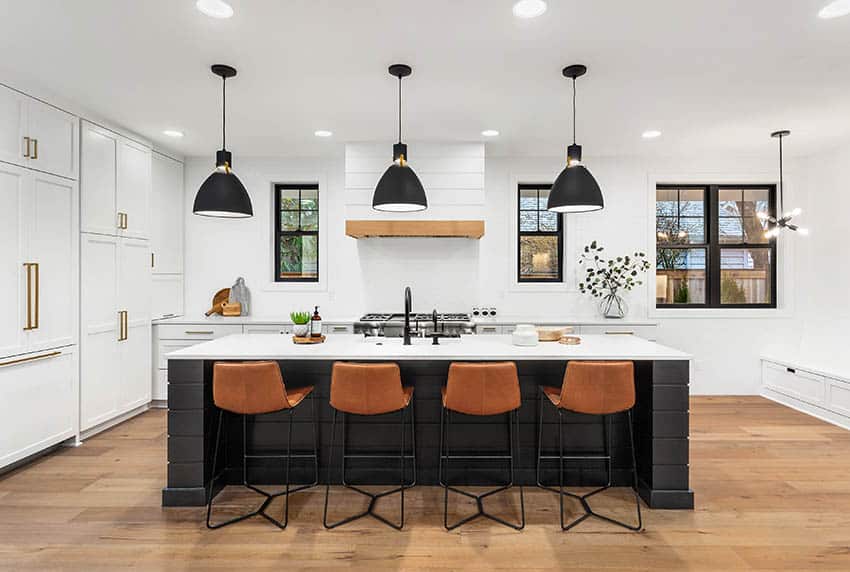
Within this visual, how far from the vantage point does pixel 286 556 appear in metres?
2.52

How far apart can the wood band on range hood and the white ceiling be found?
82 centimetres

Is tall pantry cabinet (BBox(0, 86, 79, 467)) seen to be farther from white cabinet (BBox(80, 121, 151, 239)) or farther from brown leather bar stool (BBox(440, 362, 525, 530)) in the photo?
brown leather bar stool (BBox(440, 362, 525, 530))

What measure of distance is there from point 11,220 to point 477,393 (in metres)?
3.34

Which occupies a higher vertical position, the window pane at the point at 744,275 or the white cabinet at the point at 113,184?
the white cabinet at the point at 113,184

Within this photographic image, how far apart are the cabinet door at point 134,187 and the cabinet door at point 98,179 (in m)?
0.10

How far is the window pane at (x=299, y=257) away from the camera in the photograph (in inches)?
235

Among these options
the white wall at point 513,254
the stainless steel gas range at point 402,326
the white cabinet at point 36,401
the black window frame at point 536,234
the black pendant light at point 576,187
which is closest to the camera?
the black pendant light at point 576,187

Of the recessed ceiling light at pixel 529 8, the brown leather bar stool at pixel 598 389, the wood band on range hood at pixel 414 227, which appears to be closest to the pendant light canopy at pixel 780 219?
the wood band on range hood at pixel 414 227

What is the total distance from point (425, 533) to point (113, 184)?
3.98m

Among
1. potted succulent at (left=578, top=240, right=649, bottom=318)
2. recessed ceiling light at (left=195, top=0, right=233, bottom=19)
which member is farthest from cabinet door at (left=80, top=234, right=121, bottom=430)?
potted succulent at (left=578, top=240, right=649, bottom=318)

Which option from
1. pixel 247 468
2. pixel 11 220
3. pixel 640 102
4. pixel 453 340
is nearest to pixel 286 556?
pixel 247 468

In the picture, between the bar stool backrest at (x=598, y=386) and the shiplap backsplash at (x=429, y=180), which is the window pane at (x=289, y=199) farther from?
the bar stool backrest at (x=598, y=386)

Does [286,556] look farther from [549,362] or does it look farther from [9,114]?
[9,114]

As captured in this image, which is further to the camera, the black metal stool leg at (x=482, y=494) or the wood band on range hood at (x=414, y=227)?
the wood band on range hood at (x=414, y=227)
